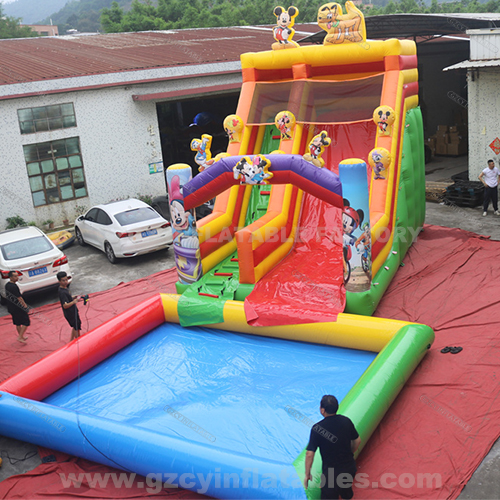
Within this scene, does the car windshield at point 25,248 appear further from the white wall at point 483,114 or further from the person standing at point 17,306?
the white wall at point 483,114

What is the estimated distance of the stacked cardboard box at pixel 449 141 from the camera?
22.1 meters

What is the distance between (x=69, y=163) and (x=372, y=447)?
12967 millimetres

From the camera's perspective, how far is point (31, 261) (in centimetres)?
1153

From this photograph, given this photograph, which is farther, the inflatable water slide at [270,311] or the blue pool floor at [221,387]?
the blue pool floor at [221,387]

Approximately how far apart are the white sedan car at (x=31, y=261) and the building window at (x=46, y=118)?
183 inches

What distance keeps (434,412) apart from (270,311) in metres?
3.04

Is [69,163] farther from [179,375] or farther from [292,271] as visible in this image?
[179,375]

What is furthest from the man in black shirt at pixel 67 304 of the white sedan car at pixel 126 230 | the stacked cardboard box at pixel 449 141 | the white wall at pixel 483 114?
the stacked cardboard box at pixel 449 141

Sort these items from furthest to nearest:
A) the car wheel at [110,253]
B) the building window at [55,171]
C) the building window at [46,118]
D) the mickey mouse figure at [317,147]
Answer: the building window at [55,171] < the building window at [46,118] < the car wheel at [110,253] < the mickey mouse figure at [317,147]

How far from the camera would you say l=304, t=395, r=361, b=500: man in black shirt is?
17.1 ft

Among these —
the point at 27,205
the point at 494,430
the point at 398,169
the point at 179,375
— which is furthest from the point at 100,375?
the point at 27,205

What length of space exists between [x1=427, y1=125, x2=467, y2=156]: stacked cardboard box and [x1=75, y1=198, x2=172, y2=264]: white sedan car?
1323cm

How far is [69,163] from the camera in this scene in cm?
1669

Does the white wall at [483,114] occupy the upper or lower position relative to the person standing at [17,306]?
upper
